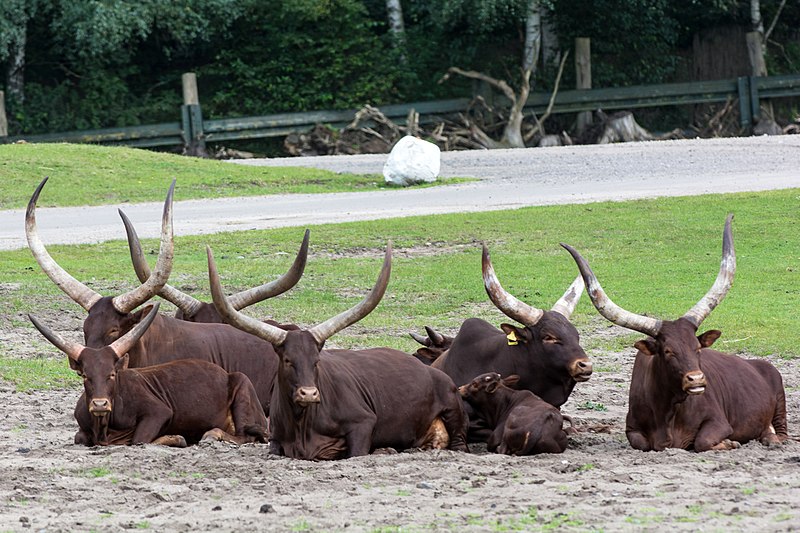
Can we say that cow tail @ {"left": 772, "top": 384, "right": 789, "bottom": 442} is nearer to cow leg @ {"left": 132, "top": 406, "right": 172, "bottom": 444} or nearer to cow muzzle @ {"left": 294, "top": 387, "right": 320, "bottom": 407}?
cow muzzle @ {"left": 294, "top": 387, "right": 320, "bottom": 407}

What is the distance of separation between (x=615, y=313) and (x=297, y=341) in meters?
2.26

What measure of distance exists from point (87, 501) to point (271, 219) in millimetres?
15430

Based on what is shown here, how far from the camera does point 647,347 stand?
385 inches

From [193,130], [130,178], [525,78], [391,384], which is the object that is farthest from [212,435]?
[525,78]

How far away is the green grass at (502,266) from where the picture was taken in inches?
610

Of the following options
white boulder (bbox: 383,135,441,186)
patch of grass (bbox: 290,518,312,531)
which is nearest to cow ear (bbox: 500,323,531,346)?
patch of grass (bbox: 290,518,312,531)

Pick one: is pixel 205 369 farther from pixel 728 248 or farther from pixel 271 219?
pixel 271 219

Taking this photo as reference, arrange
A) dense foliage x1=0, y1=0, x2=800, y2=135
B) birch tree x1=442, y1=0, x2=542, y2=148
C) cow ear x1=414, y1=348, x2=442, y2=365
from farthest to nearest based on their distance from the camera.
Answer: dense foliage x1=0, y1=0, x2=800, y2=135
birch tree x1=442, y1=0, x2=542, y2=148
cow ear x1=414, y1=348, x2=442, y2=365

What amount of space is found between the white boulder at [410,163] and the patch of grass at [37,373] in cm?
1427

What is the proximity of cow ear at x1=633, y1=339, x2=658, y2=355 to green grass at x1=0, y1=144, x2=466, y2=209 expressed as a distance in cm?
1771

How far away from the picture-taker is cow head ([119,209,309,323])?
34.4 ft

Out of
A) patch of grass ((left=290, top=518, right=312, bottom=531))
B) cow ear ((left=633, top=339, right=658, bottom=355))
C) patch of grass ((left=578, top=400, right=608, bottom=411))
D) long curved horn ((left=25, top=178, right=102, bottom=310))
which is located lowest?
patch of grass ((left=578, top=400, right=608, bottom=411))

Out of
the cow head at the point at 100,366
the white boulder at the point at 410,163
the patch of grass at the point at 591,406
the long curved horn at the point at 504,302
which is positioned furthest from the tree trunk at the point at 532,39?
the cow head at the point at 100,366

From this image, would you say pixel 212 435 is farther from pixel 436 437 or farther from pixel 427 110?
pixel 427 110
